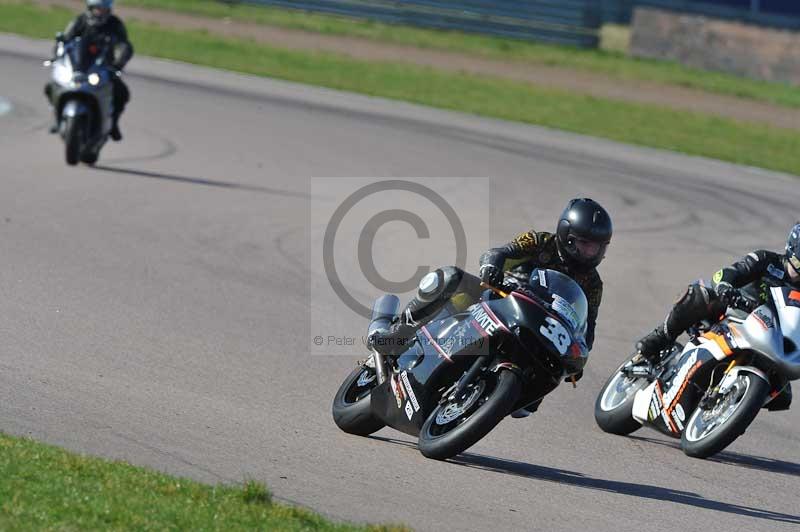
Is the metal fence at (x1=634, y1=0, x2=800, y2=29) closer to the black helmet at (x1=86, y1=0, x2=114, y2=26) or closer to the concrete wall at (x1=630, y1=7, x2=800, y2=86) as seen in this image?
the concrete wall at (x1=630, y1=7, x2=800, y2=86)

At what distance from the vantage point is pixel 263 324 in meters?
9.03

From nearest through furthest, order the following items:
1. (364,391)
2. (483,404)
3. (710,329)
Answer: (483,404), (364,391), (710,329)

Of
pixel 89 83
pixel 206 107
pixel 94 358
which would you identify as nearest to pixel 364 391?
pixel 94 358

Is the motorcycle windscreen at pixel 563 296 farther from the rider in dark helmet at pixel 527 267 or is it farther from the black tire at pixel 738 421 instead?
the black tire at pixel 738 421

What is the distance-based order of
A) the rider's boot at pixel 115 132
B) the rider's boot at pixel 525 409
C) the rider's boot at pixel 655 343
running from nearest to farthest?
the rider's boot at pixel 525 409
the rider's boot at pixel 655 343
the rider's boot at pixel 115 132

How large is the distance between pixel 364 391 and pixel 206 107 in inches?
477

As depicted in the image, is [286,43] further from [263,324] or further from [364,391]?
[364,391]

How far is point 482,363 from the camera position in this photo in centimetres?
639

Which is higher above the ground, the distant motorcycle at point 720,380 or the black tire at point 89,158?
the distant motorcycle at point 720,380

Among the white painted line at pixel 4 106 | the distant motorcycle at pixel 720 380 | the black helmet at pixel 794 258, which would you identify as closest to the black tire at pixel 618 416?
the distant motorcycle at pixel 720 380

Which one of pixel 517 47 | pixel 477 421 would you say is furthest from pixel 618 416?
pixel 517 47

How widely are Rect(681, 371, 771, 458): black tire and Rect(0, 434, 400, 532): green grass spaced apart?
262cm

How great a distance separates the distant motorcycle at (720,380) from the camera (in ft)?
23.7

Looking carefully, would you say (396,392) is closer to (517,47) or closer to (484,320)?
(484,320)
